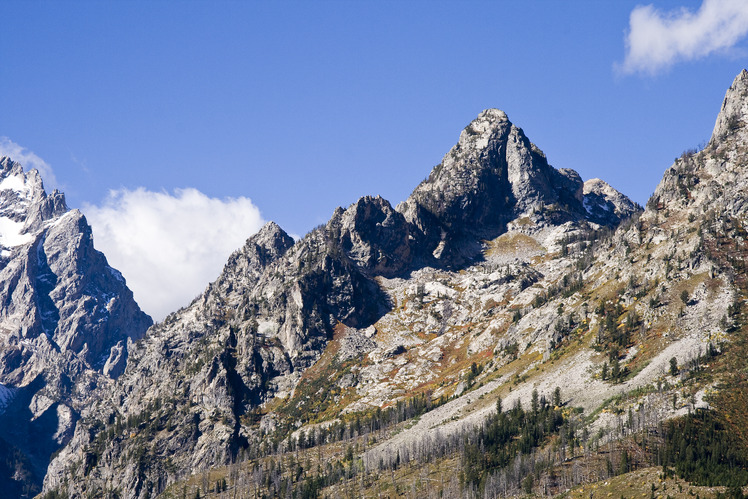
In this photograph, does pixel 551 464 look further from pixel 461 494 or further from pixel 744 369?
pixel 744 369

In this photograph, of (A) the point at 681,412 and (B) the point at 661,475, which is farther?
(A) the point at 681,412

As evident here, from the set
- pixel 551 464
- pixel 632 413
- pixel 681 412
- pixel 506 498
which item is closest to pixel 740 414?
pixel 681 412

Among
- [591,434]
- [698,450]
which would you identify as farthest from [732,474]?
[591,434]

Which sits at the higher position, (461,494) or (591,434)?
(591,434)

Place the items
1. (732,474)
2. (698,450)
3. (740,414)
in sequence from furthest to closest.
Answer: (740,414), (698,450), (732,474)

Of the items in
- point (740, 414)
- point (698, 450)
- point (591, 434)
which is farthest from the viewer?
point (591, 434)

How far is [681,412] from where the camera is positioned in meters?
189

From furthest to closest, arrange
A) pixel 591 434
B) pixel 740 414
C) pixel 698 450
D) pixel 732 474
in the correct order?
1. pixel 591 434
2. pixel 740 414
3. pixel 698 450
4. pixel 732 474

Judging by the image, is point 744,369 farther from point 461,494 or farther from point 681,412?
point 461,494

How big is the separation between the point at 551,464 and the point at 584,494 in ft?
78.1

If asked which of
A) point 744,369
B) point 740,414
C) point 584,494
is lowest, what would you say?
point 584,494

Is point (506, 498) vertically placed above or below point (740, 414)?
below

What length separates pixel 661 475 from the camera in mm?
164125

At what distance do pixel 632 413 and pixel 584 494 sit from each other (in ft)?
128
